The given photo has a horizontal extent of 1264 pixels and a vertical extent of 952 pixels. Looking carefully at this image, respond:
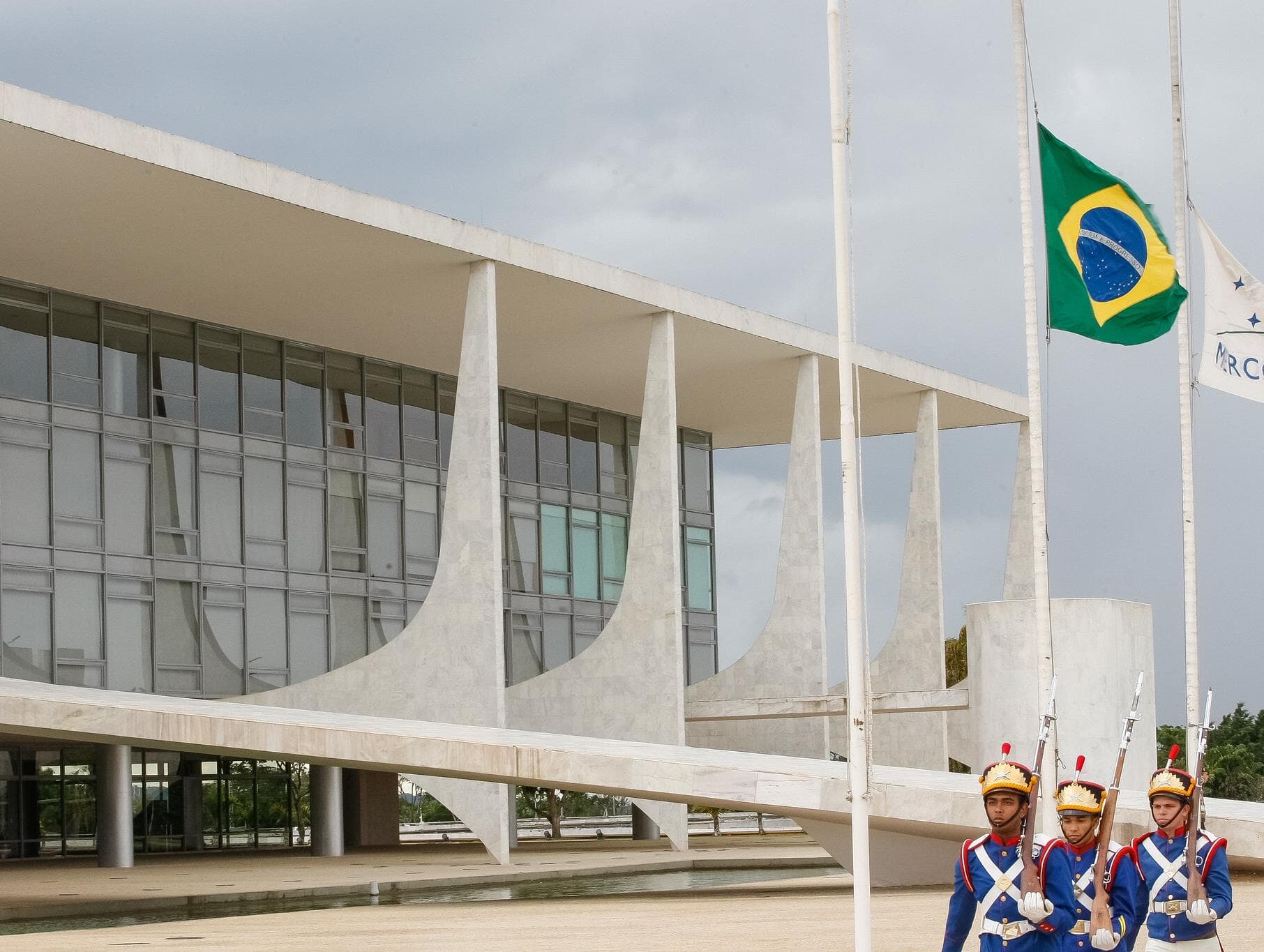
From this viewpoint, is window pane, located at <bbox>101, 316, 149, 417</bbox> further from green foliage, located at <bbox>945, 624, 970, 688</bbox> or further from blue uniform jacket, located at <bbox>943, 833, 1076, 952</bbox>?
green foliage, located at <bbox>945, 624, 970, 688</bbox>

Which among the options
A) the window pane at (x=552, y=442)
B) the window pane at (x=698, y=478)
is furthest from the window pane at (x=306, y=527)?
the window pane at (x=698, y=478)

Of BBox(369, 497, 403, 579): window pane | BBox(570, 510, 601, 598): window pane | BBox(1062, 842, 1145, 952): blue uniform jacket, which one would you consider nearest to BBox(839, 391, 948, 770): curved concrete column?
BBox(570, 510, 601, 598): window pane

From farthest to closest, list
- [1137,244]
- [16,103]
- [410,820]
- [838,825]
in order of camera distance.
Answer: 1. [410,820]
2. [16,103]
3. [838,825]
4. [1137,244]

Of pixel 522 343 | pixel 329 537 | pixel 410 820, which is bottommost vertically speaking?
pixel 410 820

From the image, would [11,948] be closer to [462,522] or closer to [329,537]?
[462,522]

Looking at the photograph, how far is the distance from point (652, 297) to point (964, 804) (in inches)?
484

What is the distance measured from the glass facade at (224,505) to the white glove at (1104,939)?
65.0ft

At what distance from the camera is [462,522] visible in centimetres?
2344

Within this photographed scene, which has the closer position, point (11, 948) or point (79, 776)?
point (11, 948)

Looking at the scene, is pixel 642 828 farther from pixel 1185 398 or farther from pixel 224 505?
pixel 1185 398

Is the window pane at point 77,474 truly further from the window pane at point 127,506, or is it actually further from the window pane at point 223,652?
the window pane at point 223,652

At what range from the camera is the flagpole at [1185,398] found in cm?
1380

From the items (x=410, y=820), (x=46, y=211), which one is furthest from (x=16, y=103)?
(x=410, y=820)

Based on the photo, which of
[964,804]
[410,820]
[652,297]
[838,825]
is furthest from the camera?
[410,820]
